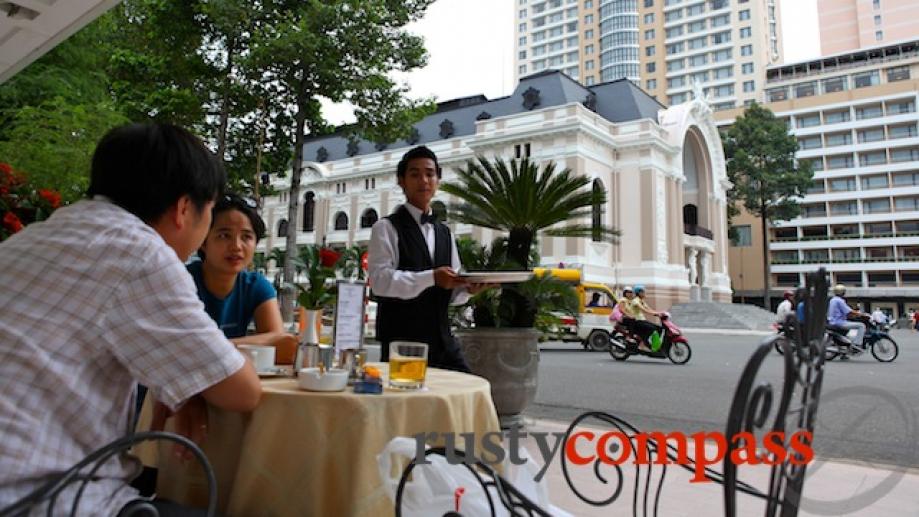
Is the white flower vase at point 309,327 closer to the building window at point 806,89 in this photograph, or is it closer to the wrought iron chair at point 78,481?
the wrought iron chair at point 78,481

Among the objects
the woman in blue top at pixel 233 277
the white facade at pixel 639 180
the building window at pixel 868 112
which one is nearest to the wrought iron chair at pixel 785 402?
A: the woman in blue top at pixel 233 277

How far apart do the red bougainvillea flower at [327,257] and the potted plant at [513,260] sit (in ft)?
8.27

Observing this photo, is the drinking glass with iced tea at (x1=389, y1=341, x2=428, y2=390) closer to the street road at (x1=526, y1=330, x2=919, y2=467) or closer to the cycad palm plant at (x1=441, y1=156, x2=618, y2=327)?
the street road at (x1=526, y1=330, x2=919, y2=467)

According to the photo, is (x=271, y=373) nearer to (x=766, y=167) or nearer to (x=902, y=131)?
(x=766, y=167)

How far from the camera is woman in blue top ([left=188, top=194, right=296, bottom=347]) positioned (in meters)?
2.12

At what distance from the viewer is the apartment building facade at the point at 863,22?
198 ft

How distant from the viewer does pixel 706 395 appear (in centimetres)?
673

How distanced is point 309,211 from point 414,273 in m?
40.1

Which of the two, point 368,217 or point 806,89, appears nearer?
point 368,217

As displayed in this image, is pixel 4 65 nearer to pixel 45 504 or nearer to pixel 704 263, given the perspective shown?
pixel 45 504

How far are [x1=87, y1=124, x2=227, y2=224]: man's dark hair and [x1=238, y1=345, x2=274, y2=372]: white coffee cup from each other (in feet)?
2.15

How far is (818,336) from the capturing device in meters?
0.92

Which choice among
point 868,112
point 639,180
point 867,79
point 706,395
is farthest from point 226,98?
point 867,79

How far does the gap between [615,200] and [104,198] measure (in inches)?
1161
